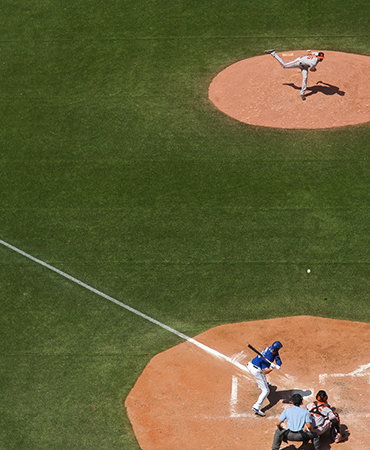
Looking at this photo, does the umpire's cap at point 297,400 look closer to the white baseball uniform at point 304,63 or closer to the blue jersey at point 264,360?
the blue jersey at point 264,360

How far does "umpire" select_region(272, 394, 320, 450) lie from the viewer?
1602 cm

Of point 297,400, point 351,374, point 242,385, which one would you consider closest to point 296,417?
point 297,400

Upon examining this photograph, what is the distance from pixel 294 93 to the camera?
26938 mm

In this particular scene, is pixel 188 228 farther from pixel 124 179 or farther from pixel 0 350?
pixel 0 350

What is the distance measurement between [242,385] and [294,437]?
2144 millimetres

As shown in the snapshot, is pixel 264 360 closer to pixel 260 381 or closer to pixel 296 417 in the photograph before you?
pixel 260 381

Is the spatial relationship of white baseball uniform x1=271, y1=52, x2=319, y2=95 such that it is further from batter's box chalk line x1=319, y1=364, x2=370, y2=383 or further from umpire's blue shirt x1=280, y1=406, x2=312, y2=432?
umpire's blue shirt x1=280, y1=406, x2=312, y2=432

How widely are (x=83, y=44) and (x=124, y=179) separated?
8136mm

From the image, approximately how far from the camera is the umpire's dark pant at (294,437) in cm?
1605

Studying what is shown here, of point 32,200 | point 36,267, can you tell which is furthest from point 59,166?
point 36,267

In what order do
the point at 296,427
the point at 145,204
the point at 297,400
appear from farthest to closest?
the point at 145,204 < the point at 297,400 < the point at 296,427

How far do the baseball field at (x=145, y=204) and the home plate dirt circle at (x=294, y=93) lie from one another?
50 cm

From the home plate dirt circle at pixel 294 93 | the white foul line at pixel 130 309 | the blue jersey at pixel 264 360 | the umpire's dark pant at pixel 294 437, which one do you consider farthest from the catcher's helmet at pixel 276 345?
the home plate dirt circle at pixel 294 93

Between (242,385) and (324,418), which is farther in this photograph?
(242,385)
